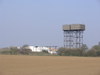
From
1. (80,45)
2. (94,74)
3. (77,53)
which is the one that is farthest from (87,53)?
(94,74)

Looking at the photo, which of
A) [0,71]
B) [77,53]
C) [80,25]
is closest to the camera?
[0,71]

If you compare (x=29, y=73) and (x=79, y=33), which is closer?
(x=29, y=73)

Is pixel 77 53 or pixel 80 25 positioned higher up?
pixel 80 25

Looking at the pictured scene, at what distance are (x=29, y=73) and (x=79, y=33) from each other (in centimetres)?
8231

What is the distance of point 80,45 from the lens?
341ft

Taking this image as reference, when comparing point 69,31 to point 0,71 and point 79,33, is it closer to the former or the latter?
point 79,33

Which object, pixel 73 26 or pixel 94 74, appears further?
pixel 73 26

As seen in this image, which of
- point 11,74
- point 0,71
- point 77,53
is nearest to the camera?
point 11,74

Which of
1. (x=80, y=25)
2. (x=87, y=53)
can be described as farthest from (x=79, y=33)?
(x=87, y=53)

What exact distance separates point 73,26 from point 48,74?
274ft

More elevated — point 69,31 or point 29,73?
point 69,31

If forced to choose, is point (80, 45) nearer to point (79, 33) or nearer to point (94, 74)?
point (79, 33)

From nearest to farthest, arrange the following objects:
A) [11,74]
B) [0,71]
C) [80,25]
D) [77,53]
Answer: [11,74] → [0,71] → [77,53] → [80,25]

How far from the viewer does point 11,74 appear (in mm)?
22500
